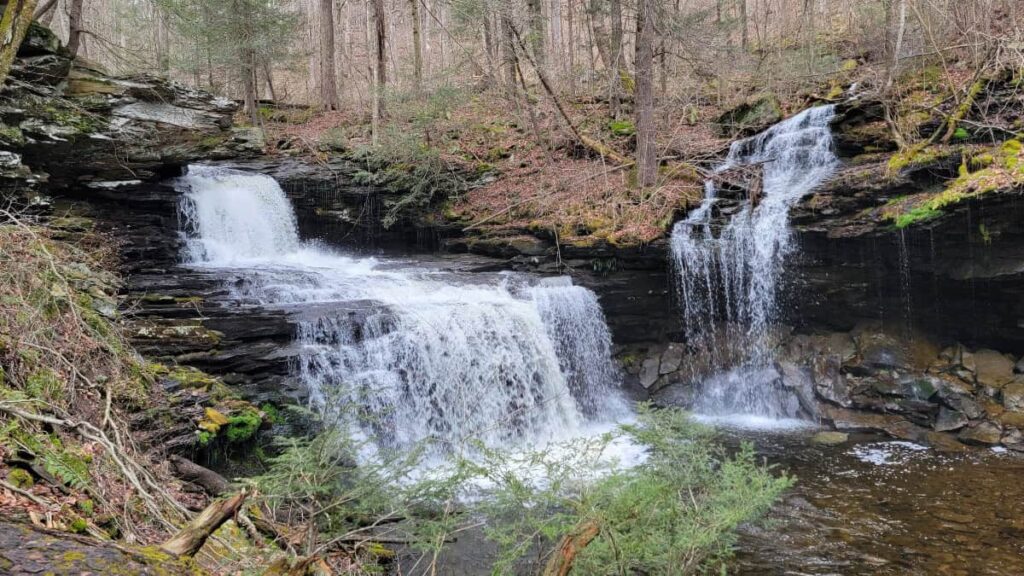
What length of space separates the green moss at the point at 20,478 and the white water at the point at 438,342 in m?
3.36

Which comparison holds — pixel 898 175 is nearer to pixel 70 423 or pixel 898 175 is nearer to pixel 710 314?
pixel 710 314

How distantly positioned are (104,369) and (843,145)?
1239 cm

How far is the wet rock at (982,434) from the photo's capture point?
8055 millimetres

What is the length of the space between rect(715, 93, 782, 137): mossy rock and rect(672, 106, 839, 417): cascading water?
8.62 ft

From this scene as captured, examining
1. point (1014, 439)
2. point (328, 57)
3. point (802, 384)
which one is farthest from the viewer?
point (328, 57)

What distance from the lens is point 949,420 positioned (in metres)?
8.52

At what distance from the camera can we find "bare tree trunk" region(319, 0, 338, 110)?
1761 cm

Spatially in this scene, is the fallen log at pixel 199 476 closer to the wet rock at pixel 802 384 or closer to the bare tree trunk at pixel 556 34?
the wet rock at pixel 802 384

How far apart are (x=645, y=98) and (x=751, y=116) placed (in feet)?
12.1

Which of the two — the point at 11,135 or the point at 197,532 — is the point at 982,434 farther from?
the point at 11,135

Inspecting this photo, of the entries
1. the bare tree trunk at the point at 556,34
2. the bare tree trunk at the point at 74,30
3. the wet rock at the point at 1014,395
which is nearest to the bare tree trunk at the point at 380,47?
the bare tree trunk at the point at 556,34

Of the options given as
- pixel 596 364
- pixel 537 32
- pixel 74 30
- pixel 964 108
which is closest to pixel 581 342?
pixel 596 364

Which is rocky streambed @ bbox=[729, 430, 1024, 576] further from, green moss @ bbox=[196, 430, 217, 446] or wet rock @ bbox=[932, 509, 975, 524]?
green moss @ bbox=[196, 430, 217, 446]

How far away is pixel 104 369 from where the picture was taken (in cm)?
493
